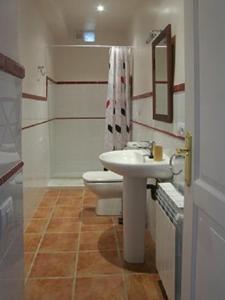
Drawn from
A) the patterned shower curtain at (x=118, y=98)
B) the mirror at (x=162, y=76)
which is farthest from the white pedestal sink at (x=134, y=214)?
the patterned shower curtain at (x=118, y=98)

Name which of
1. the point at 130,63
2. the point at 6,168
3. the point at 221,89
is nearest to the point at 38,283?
the point at 6,168

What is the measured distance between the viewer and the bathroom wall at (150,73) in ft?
7.51

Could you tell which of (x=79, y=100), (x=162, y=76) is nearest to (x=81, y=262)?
(x=162, y=76)

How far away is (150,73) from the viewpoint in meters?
3.31

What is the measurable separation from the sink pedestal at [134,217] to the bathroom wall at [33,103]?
1192mm

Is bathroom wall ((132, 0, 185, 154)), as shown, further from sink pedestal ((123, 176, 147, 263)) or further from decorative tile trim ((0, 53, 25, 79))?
decorative tile trim ((0, 53, 25, 79))

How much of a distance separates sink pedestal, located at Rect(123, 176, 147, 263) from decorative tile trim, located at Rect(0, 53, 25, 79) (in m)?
1.46

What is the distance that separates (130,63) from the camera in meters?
4.40

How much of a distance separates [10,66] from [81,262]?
191 centimetres

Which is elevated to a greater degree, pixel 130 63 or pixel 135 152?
pixel 130 63

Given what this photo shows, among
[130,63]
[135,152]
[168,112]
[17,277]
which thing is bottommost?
[17,277]

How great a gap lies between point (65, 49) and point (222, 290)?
4900 mm

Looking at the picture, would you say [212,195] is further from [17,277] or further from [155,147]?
[155,147]

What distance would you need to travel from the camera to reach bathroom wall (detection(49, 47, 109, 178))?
17.8 feet
